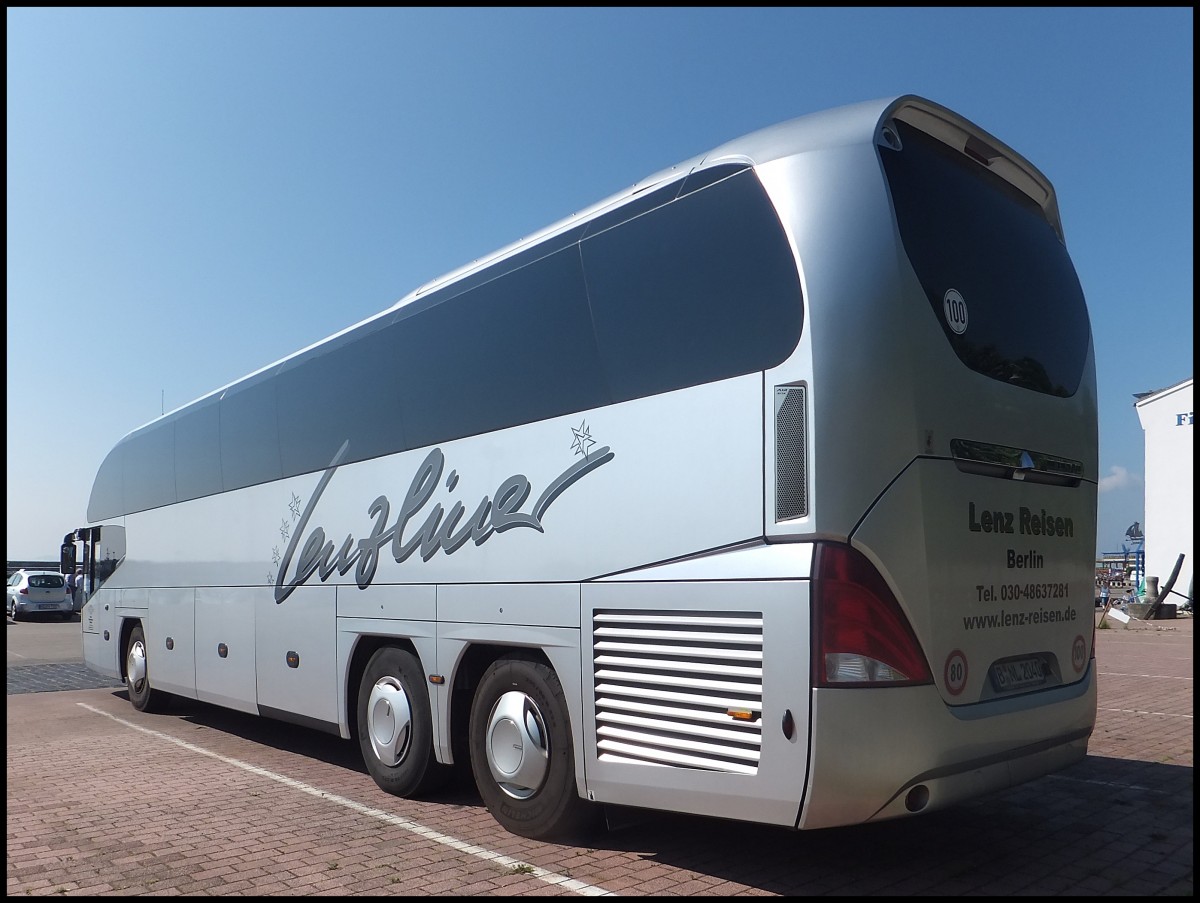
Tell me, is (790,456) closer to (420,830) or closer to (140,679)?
(420,830)

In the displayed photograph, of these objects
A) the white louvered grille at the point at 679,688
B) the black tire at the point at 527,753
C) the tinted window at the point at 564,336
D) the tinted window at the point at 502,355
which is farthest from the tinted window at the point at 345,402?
the white louvered grille at the point at 679,688

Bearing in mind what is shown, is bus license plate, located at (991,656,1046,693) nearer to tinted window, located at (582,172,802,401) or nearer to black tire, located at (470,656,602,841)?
tinted window, located at (582,172,802,401)

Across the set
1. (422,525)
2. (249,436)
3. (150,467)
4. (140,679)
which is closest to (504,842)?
(422,525)

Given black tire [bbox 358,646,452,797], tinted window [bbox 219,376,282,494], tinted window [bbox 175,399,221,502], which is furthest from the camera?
tinted window [bbox 175,399,221,502]

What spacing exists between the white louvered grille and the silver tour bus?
0.05ft

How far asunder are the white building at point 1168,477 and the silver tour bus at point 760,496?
A: 3267 centimetres

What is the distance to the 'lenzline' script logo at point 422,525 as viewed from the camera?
240 inches

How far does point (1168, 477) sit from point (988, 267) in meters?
34.6

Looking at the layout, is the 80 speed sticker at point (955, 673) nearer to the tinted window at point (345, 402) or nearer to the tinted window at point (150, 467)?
the tinted window at point (345, 402)

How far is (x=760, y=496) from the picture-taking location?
4785 mm

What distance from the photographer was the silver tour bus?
461 cm

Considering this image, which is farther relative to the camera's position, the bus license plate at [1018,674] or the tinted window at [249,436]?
the tinted window at [249,436]

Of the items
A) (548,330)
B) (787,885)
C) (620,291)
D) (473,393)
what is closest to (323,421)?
(473,393)

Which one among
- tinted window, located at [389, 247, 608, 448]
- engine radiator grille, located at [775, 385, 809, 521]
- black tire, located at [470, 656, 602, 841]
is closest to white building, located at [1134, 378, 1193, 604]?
tinted window, located at [389, 247, 608, 448]
